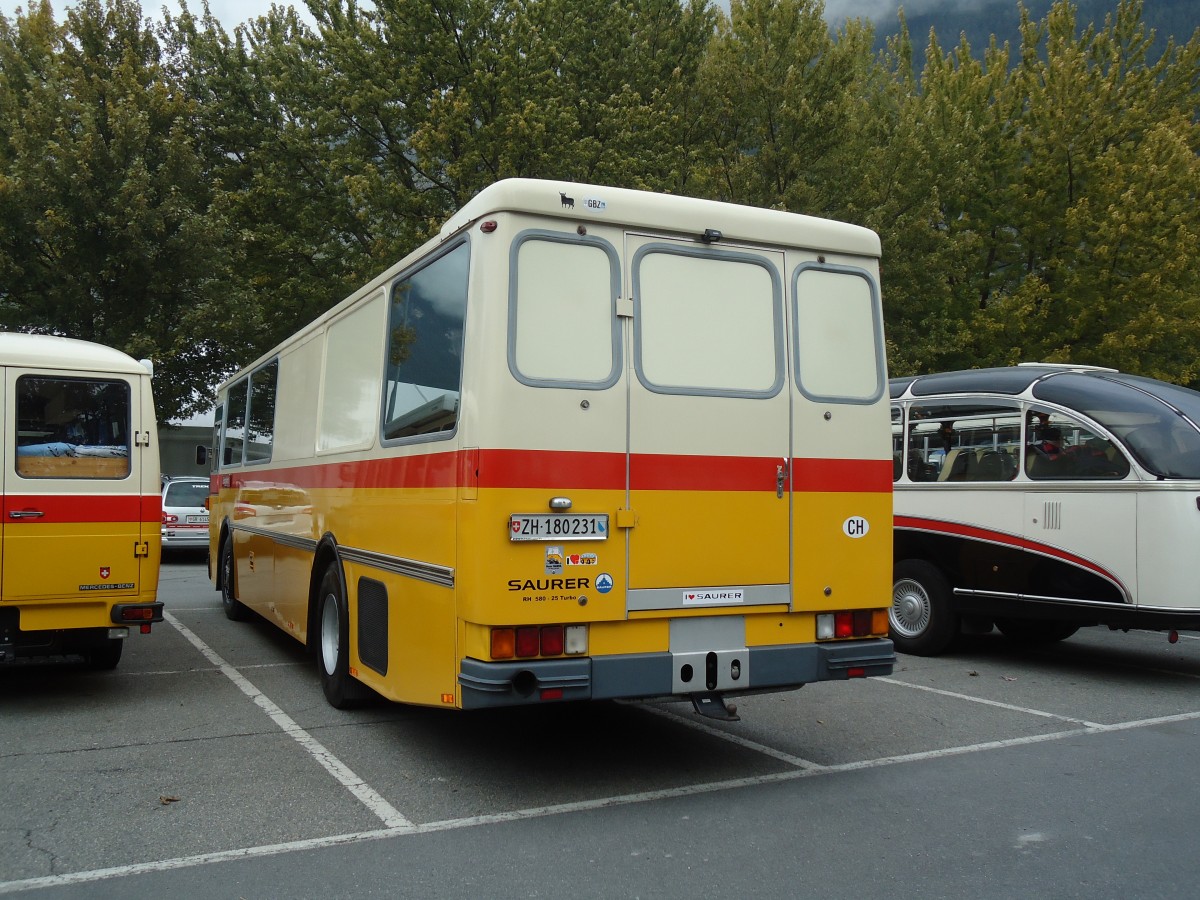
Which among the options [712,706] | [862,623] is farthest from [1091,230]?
[712,706]

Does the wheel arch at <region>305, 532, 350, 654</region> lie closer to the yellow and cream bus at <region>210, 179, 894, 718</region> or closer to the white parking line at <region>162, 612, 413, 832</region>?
the white parking line at <region>162, 612, 413, 832</region>

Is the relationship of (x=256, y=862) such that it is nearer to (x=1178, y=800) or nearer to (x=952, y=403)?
(x=1178, y=800)

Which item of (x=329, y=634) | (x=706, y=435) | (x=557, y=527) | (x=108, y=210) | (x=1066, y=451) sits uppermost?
(x=108, y=210)

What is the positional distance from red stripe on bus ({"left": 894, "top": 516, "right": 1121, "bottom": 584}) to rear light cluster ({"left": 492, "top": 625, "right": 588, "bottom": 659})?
215 inches

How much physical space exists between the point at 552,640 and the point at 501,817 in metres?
0.89

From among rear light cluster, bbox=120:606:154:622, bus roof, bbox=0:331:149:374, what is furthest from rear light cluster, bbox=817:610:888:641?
bus roof, bbox=0:331:149:374

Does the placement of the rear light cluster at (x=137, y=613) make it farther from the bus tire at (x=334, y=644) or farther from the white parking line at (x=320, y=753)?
the bus tire at (x=334, y=644)

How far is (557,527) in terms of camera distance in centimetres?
530

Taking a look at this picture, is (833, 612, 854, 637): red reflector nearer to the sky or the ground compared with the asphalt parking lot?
nearer to the sky

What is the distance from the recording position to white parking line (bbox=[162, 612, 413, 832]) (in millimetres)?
5250

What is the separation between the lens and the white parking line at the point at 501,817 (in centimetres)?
444

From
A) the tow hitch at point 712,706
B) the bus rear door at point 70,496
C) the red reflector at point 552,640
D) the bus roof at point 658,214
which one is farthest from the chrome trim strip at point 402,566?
the bus roof at point 658,214

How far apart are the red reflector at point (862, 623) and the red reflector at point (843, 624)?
3 cm

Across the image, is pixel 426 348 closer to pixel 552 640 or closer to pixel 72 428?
pixel 552 640
